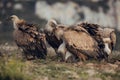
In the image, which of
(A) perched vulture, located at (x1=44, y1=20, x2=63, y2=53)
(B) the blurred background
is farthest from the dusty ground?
(B) the blurred background

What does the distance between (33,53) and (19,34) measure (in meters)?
0.60

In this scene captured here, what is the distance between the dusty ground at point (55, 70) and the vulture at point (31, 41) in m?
0.22

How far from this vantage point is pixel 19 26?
52.4ft

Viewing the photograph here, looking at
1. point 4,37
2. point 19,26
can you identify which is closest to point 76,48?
point 19,26

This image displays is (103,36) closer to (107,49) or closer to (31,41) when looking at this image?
(107,49)

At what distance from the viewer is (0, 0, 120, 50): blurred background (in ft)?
73.5

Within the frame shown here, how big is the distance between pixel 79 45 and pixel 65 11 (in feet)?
24.6

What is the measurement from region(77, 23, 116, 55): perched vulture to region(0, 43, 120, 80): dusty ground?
0.38 meters

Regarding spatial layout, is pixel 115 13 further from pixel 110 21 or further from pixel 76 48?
pixel 76 48

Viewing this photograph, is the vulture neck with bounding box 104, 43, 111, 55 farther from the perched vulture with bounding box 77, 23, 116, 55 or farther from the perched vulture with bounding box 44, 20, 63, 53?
the perched vulture with bounding box 44, 20, 63, 53

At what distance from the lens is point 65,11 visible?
74.1ft

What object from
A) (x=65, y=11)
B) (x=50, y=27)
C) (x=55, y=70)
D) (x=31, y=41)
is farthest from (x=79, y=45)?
(x=65, y=11)

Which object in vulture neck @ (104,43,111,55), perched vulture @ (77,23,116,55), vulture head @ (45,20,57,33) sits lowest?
vulture neck @ (104,43,111,55)

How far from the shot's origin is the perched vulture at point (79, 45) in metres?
15.2
